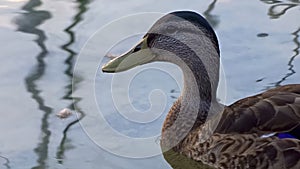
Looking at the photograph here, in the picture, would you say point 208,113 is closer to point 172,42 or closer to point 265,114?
point 172,42

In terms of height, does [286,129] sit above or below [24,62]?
above

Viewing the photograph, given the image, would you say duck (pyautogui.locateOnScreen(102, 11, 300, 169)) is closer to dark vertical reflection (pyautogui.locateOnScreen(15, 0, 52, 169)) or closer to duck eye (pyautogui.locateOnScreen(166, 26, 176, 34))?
duck eye (pyautogui.locateOnScreen(166, 26, 176, 34))

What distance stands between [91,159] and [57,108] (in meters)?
0.57

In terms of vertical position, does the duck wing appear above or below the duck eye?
below

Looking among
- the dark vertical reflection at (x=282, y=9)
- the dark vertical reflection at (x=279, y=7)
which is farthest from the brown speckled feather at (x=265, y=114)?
the dark vertical reflection at (x=279, y=7)

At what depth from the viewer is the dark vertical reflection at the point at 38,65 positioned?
4.67 m

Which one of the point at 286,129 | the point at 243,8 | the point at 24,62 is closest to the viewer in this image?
Answer: the point at 286,129

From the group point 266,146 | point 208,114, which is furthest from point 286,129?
point 208,114

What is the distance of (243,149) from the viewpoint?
174 inches

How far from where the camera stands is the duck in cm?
430

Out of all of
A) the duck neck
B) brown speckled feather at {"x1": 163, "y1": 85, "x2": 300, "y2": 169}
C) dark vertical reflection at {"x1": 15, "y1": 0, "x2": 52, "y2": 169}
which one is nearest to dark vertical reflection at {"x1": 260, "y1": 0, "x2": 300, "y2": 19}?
the duck neck

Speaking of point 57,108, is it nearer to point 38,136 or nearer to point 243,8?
point 38,136

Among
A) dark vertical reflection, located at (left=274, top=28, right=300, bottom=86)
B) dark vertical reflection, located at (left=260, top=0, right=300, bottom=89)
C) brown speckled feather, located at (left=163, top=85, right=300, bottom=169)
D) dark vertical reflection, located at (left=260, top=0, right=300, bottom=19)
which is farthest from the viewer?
dark vertical reflection, located at (left=260, top=0, right=300, bottom=19)

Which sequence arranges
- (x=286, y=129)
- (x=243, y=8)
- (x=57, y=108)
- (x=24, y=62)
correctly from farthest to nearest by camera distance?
1. (x=243, y=8)
2. (x=24, y=62)
3. (x=57, y=108)
4. (x=286, y=129)
